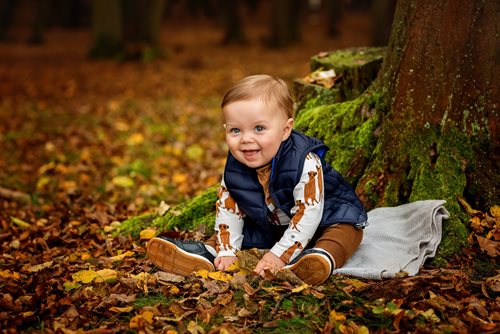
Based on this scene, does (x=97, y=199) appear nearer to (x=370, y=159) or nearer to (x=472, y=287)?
(x=370, y=159)

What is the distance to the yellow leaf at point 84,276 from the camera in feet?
10.8

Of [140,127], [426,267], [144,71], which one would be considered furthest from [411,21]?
[144,71]

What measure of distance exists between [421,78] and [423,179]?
27.0 inches

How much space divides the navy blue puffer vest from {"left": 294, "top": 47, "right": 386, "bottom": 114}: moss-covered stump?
1357 mm

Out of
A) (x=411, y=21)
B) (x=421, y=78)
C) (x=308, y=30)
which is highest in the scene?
(x=411, y=21)

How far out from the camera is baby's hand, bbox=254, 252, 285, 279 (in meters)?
3.18

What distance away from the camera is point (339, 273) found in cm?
321

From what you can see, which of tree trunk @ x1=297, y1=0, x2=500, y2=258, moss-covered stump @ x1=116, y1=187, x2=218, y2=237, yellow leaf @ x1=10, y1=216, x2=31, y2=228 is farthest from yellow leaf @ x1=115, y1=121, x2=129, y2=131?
tree trunk @ x1=297, y1=0, x2=500, y2=258

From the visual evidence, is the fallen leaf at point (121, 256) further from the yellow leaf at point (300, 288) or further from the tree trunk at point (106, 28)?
the tree trunk at point (106, 28)

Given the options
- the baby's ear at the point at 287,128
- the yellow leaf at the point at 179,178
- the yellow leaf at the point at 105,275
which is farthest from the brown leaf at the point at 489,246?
the yellow leaf at the point at 179,178

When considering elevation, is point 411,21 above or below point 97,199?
above

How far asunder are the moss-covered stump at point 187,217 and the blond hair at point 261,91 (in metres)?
1.31

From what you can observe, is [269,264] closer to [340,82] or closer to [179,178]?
[340,82]

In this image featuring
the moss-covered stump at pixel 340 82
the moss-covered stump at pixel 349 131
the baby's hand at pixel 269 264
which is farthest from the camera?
the moss-covered stump at pixel 340 82
